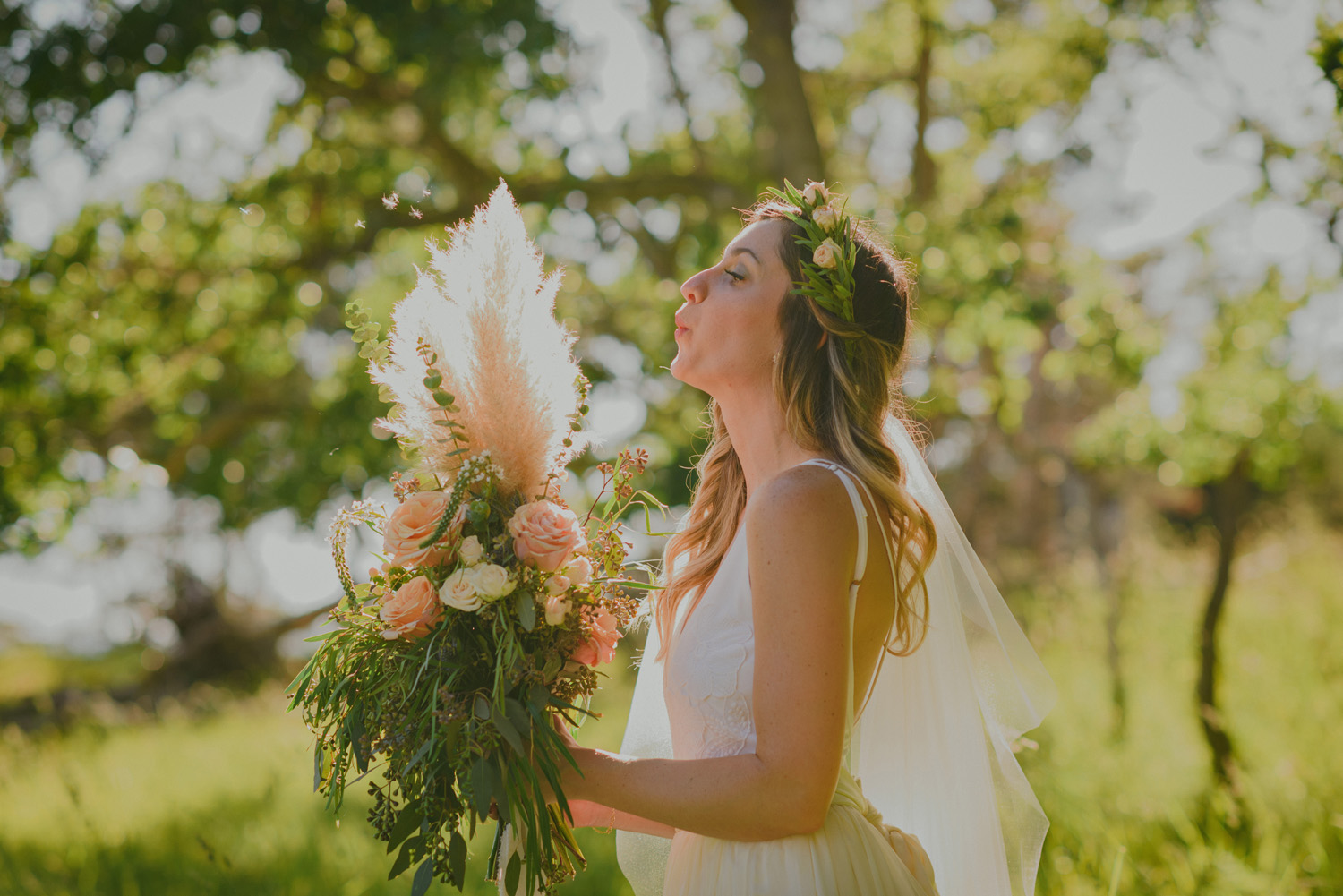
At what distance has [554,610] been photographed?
5.78ft

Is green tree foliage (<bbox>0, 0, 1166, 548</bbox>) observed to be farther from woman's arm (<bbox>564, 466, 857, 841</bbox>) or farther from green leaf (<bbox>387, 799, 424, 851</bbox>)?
green leaf (<bbox>387, 799, 424, 851</bbox>)

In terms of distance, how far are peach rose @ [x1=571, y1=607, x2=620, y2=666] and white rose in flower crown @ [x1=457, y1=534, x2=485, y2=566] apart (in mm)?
273

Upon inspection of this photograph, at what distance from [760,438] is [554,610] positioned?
747mm

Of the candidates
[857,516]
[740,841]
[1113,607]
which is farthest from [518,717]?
[1113,607]

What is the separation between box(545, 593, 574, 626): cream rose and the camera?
1.75m

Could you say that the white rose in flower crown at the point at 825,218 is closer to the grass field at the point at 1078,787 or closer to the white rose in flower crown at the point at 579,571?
the white rose in flower crown at the point at 579,571

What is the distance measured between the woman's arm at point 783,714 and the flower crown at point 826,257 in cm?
54

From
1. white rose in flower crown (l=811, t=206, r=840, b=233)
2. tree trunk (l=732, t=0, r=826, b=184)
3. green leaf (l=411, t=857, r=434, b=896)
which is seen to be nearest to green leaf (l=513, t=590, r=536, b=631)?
green leaf (l=411, t=857, r=434, b=896)

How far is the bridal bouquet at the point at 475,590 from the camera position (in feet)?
5.61

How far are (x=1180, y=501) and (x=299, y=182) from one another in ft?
59.7

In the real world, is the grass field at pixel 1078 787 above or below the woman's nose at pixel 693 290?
below

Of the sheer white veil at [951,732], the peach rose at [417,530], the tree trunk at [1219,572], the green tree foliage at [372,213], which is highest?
the green tree foliage at [372,213]

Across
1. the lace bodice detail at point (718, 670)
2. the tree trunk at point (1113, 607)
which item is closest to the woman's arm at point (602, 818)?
the lace bodice detail at point (718, 670)

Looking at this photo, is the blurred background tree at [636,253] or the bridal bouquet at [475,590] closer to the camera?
the bridal bouquet at [475,590]
